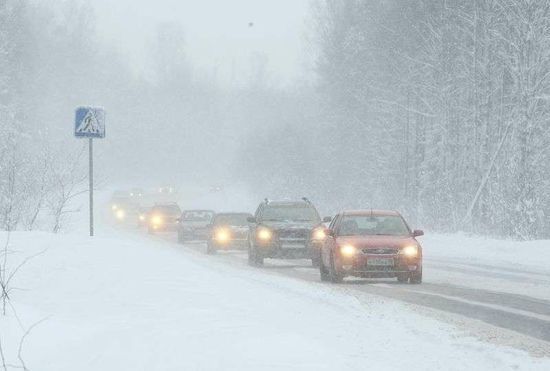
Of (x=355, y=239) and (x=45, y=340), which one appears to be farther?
(x=355, y=239)

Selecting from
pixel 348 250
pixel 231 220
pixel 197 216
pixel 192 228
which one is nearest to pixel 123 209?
pixel 197 216

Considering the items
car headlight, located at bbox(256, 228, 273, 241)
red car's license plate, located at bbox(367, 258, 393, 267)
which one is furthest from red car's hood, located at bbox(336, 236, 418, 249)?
car headlight, located at bbox(256, 228, 273, 241)

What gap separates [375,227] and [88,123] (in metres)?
6.21

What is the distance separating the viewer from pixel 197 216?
1581 inches

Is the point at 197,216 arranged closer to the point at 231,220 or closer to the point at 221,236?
the point at 231,220

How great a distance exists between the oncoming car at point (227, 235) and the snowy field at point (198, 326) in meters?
15.9

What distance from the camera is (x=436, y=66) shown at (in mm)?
46750

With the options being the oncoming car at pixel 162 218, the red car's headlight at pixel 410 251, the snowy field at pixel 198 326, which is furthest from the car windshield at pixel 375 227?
the oncoming car at pixel 162 218

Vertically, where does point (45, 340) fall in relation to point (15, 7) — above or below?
below

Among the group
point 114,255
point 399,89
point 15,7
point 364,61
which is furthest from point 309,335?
point 15,7

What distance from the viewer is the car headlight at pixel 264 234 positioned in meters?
25.0

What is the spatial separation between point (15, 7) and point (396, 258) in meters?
54.0

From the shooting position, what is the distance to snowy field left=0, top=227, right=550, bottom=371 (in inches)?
336

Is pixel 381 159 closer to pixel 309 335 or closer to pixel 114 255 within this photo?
pixel 114 255
